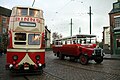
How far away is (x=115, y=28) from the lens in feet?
104

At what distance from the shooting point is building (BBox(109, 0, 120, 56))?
31508mm

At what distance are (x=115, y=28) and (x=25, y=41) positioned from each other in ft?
75.2

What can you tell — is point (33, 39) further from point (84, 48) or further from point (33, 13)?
point (84, 48)

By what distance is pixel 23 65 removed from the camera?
37.7 ft

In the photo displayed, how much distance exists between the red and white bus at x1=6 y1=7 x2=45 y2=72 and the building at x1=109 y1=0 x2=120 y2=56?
21513mm

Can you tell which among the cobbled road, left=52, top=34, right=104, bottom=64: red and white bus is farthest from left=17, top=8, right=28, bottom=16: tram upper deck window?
left=52, top=34, right=104, bottom=64: red and white bus

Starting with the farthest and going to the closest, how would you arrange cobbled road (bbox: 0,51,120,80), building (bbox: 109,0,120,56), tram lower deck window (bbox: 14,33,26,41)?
building (bbox: 109,0,120,56), tram lower deck window (bbox: 14,33,26,41), cobbled road (bbox: 0,51,120,80)

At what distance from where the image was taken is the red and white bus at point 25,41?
11.4m

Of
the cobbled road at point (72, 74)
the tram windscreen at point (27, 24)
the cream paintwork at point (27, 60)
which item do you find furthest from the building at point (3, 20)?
the cream paintwork at point (27, 60)

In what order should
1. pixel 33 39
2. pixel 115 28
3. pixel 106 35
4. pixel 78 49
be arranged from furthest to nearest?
pixel 106 35 → pixel 115 28 → pixel 78 49 → pixel 33 39

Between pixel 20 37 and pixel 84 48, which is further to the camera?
pixel 84 48

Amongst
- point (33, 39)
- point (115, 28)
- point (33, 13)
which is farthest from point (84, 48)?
point (115, 28)

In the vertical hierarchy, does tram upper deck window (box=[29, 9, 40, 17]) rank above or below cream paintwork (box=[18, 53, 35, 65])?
above

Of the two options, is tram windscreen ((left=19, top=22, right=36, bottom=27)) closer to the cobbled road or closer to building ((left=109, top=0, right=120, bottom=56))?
the cobbled road
